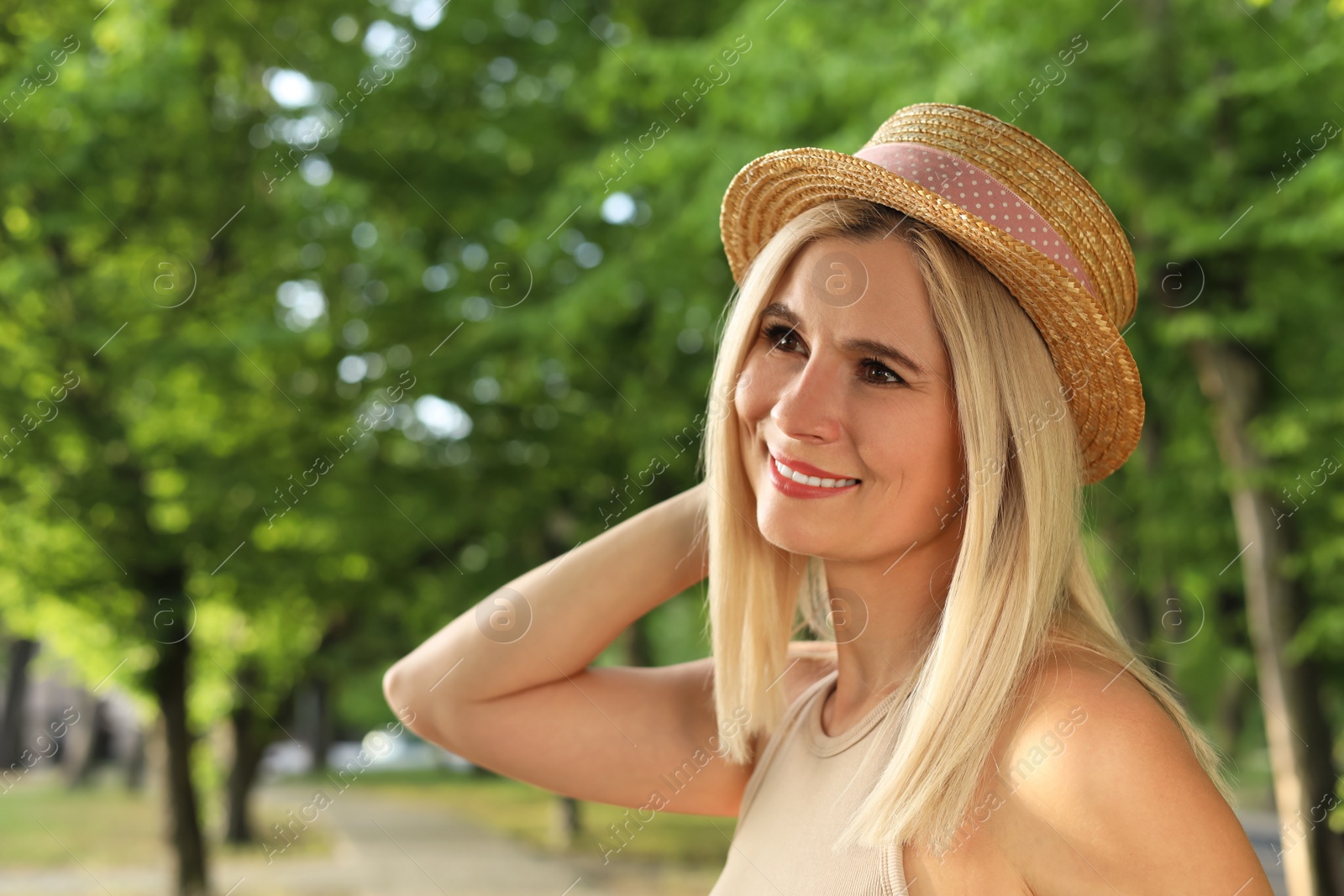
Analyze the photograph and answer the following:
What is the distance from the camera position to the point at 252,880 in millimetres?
12398

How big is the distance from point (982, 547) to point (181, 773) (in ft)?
33.2

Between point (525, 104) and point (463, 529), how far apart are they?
11.0 feet

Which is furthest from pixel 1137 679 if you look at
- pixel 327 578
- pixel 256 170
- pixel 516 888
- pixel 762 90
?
pixel 516 888

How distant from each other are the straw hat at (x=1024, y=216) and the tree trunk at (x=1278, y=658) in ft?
20.1

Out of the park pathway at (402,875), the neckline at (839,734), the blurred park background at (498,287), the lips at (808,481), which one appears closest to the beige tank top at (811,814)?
the neckline at (839,734)

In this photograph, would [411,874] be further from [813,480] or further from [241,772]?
[813,480]

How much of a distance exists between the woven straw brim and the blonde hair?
3 centimetres

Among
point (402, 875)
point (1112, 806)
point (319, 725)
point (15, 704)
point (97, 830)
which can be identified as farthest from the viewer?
point (319, 725)

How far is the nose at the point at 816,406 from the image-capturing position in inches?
66.4

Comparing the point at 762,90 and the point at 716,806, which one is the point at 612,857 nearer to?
the point at 762,90

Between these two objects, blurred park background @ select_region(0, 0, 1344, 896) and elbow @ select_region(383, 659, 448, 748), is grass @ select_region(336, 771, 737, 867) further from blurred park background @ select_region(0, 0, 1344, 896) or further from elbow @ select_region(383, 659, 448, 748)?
elbow @ select_region(383, 659, 448, 748)

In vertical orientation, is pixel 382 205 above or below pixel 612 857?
above

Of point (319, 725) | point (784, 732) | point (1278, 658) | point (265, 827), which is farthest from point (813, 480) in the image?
point (319, 725)

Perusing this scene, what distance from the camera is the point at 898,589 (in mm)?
1803
